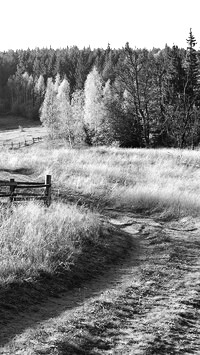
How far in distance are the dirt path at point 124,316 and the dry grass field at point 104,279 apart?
0.05ft

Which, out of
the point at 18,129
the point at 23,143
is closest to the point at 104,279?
the point at 23,143

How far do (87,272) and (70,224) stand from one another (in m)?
2.11

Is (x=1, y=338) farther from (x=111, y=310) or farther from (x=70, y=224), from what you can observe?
(x=70, y=224)

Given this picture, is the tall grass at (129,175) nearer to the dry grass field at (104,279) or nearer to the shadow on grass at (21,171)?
the dry grass field at (104,279)

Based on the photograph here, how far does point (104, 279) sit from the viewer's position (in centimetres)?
852

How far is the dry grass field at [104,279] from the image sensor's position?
5695 mm

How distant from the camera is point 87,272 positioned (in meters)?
8.70

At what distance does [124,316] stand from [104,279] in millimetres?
Answer: 2005

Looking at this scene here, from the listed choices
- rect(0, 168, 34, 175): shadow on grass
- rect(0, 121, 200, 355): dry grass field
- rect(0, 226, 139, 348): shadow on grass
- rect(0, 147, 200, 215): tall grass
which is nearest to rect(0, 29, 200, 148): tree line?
rect(0, 147, 200, 215): tall grass

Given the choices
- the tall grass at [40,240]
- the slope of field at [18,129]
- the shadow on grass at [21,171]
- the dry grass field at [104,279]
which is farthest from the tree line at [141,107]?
the tall grass at [40,240]

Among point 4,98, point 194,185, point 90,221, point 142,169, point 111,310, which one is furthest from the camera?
point 4,98

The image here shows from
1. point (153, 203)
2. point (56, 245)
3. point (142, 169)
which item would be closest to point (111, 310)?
point (56, 245)

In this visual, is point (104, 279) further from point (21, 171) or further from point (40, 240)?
point (21, 171)

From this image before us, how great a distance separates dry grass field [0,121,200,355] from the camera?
570cm
